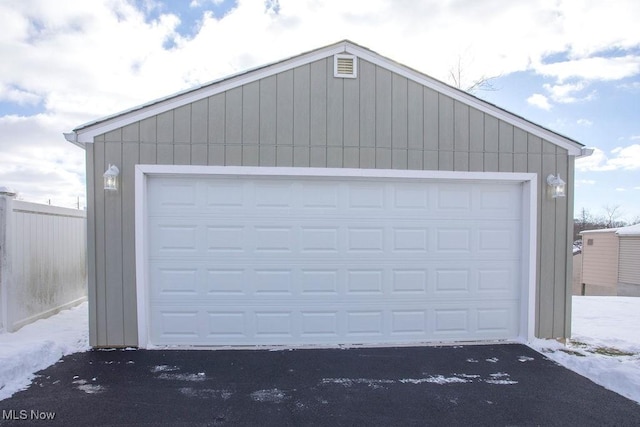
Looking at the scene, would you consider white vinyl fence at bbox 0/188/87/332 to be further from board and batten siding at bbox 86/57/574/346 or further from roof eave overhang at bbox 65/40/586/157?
roof eave overhang at bbox 65/40/586/157

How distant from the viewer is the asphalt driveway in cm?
303

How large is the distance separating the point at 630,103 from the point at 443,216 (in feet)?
26.7

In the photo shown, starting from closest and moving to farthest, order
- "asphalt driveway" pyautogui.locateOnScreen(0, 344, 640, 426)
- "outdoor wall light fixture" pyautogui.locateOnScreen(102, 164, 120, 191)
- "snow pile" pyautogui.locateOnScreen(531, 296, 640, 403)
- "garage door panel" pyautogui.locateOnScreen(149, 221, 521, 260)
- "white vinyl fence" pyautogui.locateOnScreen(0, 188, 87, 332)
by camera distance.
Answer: "asphalt driveway" pyautogui.locateOnScreen(0, 344, 640, 426) < "snow pile" pyautogui.locateOnScreen(531, 296, 640, 403) < "outdoor wall light fixture" pyautogui.locateOnScreen(102, 164, 120, 191) < "garage door panel" pyautogui.locateOnScreen(149, 221, 521, 260) < "white vinyl fence" pyautogui.locateOnScreen(0, 188, 87, 332)

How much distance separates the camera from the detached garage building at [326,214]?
15.0 feet

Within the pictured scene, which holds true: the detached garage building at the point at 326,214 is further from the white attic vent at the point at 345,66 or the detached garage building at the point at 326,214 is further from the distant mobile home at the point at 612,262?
the distant mobile home at the point at 612,262

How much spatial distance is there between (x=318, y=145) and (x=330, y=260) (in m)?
1.47

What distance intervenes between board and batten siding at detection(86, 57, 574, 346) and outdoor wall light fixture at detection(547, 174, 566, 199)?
0.10 metres

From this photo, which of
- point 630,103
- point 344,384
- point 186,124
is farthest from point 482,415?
point 630,103

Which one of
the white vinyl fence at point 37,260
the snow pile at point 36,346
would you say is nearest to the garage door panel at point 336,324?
the snow pile at point 36,346

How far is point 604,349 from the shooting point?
4695 mm

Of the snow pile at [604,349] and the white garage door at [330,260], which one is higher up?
the white garage door at [330,260]

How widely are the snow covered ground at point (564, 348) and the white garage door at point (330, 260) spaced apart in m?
0.86

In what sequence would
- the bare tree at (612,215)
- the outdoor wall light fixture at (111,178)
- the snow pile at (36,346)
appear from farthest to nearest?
the bare tree at (612,215), the outdoor wall light fixture at (111,178), the snow pile at (36,346)

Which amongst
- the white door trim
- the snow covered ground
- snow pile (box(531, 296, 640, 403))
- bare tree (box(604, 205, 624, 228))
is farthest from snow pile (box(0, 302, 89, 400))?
bare tree (box(604, 205, 624, 228))
